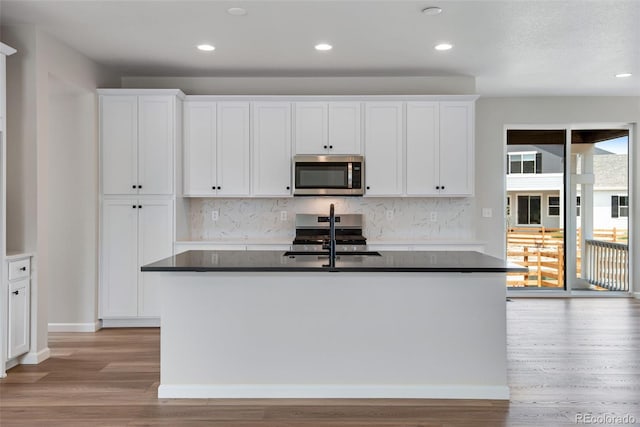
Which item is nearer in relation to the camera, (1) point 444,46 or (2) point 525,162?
(1) point 444,46

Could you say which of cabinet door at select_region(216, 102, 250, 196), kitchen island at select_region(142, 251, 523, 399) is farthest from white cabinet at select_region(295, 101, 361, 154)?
kitchen island at select_region(142, 251, 523, 399)

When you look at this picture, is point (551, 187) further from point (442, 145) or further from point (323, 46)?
point (323, 46)

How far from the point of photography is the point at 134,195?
477cm

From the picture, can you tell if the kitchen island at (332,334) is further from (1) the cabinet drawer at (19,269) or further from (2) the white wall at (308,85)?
(2) the white wall at (308,85)

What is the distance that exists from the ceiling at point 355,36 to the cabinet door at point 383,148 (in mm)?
415

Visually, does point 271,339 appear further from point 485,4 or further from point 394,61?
point 394,61

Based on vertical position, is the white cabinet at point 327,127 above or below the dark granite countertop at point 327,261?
above

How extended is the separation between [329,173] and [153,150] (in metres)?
1.73

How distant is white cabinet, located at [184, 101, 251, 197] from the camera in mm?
5035

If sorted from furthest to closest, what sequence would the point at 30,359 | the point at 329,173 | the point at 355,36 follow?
the point at 329,173 → the point at 355,36 → the point at 30,359

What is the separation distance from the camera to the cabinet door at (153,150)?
479 centimetres

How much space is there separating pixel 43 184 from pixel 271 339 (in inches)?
89.7

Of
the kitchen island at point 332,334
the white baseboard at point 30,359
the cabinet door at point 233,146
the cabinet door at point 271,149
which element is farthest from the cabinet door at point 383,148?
the white baseboard at point 30,359

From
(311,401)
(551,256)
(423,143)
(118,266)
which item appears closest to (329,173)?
(423,143)
